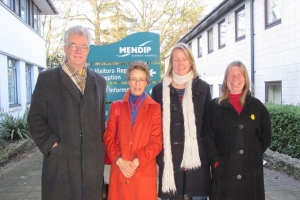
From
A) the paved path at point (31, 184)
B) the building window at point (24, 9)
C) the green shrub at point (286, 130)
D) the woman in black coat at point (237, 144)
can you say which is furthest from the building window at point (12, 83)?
the woman in black coat at point (237, 144)

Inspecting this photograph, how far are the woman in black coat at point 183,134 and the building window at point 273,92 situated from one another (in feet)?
22.0

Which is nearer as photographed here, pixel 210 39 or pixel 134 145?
pixel 134 145

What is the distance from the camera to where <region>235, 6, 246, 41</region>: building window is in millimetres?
11562

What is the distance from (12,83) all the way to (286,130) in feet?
35.5

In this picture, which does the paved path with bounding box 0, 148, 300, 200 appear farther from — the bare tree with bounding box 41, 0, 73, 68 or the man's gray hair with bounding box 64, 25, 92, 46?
the bare tree with bounding box 41, 0, 73, 68

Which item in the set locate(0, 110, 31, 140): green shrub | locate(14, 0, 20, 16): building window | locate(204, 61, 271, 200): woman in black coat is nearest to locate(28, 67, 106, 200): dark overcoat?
locate(204, 61, 271, 200): woman in black coat

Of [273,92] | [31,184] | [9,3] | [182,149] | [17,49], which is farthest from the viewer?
[17,49]

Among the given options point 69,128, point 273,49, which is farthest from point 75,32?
point 273,49

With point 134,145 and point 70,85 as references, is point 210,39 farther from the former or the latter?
point 70,85

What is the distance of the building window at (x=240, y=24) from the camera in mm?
11562

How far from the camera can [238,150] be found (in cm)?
276

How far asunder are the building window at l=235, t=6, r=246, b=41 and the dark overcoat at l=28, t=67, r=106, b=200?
392 inches

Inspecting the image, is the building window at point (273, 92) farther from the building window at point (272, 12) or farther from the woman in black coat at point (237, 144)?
the woman in black coat at point (237, 144)

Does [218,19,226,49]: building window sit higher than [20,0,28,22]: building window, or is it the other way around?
[20,0,28,22]: building window
